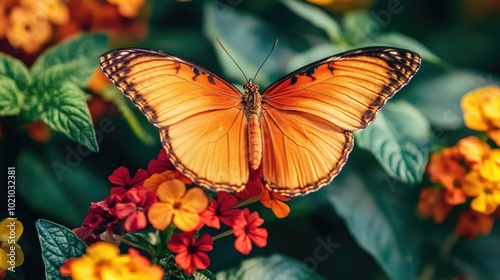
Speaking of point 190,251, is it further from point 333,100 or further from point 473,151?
point 473,151

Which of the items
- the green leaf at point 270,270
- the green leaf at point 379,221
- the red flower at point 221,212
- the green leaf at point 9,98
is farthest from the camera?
the green leaf at point 379,221

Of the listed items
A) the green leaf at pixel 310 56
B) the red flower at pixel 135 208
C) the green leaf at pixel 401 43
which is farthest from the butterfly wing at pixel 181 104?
the green leaf at pixel 401 43

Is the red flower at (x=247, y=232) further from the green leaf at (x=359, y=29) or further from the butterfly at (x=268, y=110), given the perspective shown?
the green leaf at (x=359, y=29)

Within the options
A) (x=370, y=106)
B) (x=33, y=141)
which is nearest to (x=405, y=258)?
(x=370, y=106)

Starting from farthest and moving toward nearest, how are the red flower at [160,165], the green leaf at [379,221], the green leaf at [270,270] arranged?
the green leaf at [379,221] → the green leaf at [270,270] → the red flower at [160,165]

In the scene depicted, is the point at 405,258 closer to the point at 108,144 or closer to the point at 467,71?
the point at 467,71

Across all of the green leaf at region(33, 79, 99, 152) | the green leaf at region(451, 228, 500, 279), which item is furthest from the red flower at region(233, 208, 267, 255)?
the green leaf at region(451, 228, 500, 279)
